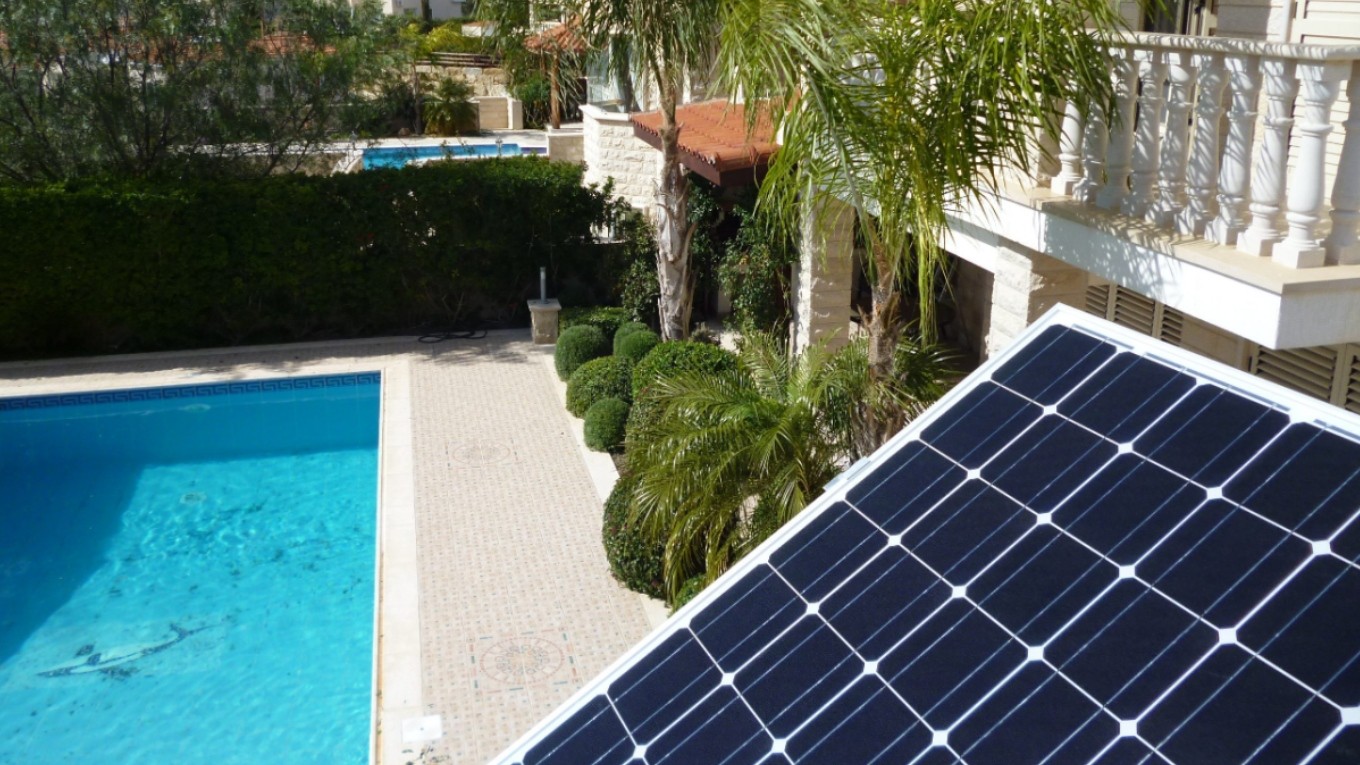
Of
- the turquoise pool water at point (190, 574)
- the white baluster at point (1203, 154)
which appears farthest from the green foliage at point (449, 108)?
the white baluster at point (1203, 154)

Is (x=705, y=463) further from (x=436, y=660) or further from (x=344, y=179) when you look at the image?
(x=344, y=179)

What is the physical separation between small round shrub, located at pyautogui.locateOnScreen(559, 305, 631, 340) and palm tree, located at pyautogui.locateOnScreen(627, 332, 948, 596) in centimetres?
975

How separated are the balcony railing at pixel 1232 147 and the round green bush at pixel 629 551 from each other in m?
5.72

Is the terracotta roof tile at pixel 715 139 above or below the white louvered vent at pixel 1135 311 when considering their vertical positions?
above

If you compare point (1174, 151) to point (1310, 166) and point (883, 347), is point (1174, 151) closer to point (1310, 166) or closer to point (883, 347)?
point (1310, 166)

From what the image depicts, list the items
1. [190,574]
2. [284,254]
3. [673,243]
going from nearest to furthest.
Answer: [190,574] → [673,243] → [284,254]

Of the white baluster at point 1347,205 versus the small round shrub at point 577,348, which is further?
the small round shrub at point 577,348

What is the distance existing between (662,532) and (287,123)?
13.1m

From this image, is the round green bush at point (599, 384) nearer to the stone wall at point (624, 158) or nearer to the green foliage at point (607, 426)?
the green foliage at point (607, 426)

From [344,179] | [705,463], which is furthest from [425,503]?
[344,179]

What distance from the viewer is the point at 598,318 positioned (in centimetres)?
2047

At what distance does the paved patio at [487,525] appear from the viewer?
444 inches

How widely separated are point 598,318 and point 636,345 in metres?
2.37

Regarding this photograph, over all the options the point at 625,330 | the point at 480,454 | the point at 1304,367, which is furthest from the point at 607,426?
the point at 1304,367
